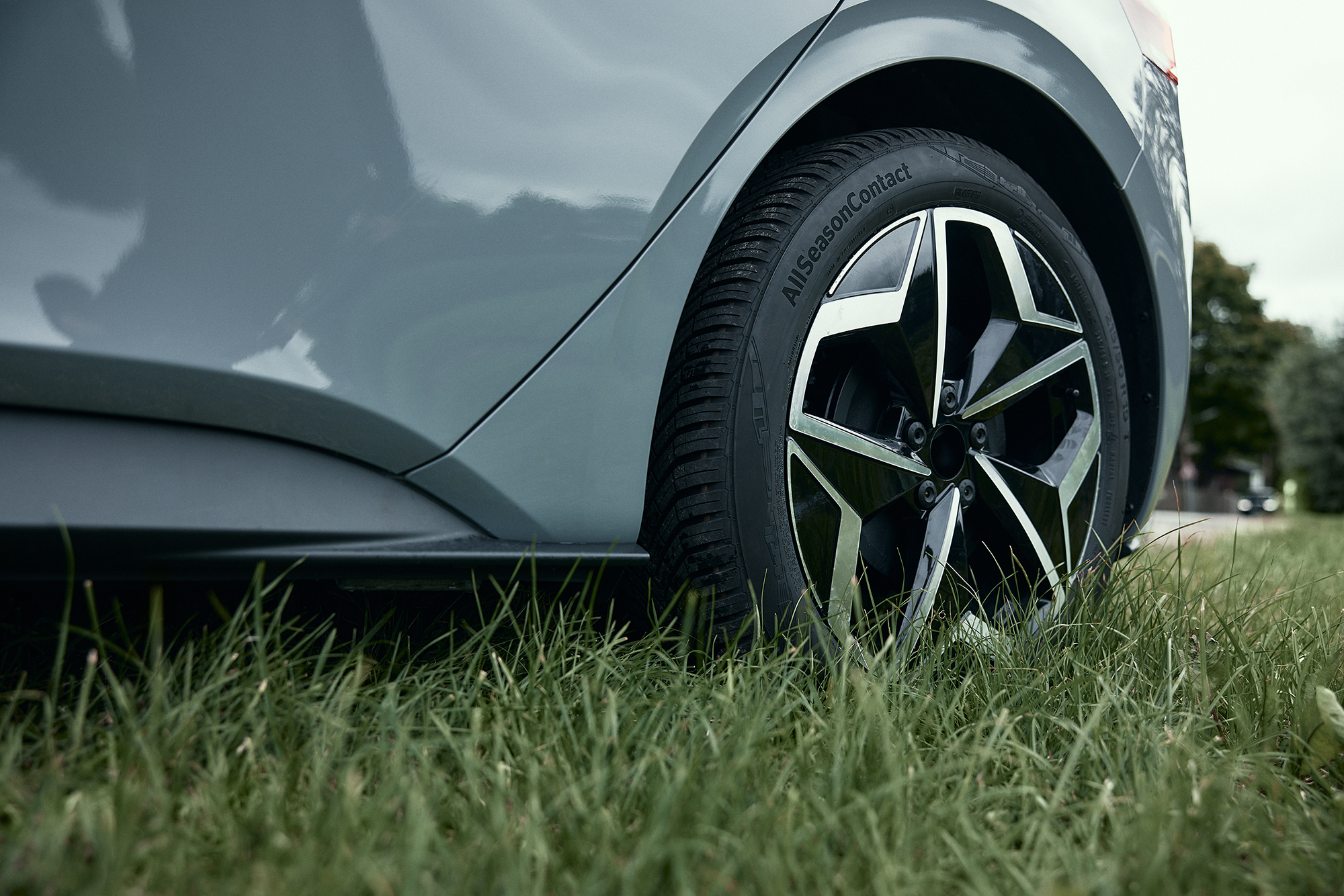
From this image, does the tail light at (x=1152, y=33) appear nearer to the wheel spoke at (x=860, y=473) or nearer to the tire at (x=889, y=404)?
the tire at (x=889, y=404)

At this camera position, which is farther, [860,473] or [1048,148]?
[1048,148]

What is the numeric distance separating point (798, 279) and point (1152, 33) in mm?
1351

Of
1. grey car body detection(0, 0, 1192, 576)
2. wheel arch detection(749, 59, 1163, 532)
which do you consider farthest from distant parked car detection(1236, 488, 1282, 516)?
grey car body detection(0, 0, 1192, 576)

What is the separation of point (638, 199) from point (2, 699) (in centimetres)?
105

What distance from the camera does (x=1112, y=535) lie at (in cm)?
190

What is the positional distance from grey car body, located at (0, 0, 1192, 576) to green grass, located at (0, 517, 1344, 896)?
0.16m

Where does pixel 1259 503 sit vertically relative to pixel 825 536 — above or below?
above

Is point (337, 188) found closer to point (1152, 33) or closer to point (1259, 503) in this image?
point (1152, 33)

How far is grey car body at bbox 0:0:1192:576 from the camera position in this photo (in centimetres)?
92

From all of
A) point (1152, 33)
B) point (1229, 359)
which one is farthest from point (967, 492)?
point (1229, 359)

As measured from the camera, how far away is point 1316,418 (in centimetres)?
2528

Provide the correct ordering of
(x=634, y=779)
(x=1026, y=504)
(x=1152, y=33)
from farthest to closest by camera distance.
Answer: (x=1152, y=33) → (x=1026, y=504) → (x=634, y=779)

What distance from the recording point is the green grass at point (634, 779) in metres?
0.74

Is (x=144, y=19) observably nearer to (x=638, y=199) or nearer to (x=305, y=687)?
(x=638, y=199)
